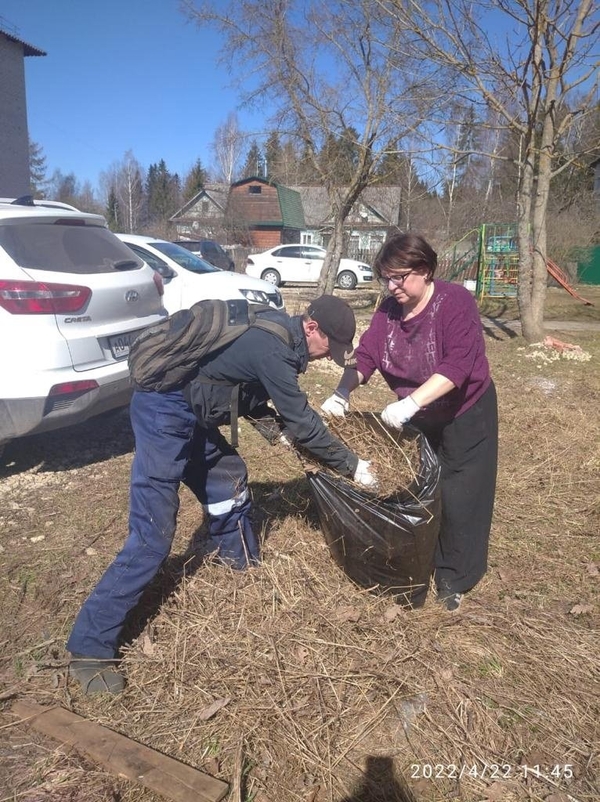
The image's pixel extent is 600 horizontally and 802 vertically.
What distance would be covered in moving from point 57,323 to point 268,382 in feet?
7.47

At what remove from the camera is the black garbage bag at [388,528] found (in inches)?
103

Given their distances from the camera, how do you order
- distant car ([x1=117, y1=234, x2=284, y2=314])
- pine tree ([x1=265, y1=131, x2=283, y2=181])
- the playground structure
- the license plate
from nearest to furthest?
the license plate
distant car ([x1=117, y1=234, x2=284, y2=314])
pine tree ([x1=265, y1=131, x2=283, y2=181])
the playground structure

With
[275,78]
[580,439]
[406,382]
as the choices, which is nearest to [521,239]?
[580,439]

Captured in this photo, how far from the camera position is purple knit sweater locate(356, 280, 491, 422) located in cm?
262

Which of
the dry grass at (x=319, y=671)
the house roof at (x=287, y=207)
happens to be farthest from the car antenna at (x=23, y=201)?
the house roof at (x=287, y=207)

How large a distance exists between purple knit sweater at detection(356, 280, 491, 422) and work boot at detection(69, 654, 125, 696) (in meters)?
1.71

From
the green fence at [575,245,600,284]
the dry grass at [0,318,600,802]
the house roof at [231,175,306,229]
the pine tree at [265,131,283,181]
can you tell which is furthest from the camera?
the house roof at [231,175,306,229]

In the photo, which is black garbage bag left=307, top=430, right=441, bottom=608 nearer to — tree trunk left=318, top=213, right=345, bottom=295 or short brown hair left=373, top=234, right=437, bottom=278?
short brown hair left=373, top=234, right=437, bottom=278

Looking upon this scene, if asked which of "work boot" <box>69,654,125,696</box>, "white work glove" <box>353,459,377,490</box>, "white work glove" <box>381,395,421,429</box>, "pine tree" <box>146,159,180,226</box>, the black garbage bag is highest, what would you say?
"pine tree" <box>146,159,180,226</box>

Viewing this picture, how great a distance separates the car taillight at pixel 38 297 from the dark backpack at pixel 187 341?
6.09 feet

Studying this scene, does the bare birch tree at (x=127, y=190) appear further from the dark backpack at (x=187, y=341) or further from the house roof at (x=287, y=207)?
the dark backpack at (x=187, y=341)

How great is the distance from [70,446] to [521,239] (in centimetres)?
792

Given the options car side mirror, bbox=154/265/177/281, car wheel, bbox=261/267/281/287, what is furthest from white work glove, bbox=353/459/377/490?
car wheel, bbox=261/267/281/287

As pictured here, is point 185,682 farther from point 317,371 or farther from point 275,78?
point 275,78
